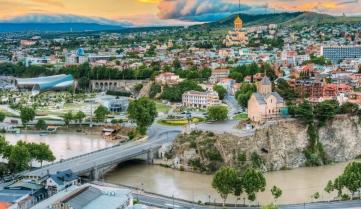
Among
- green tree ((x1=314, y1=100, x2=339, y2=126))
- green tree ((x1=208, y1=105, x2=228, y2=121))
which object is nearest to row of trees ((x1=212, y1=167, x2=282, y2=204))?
green tree ((x1=314, y1=100, x2=339, y2=126))

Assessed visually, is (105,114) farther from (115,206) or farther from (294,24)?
(294,24)

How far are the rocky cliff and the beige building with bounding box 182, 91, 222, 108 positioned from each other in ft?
43.6

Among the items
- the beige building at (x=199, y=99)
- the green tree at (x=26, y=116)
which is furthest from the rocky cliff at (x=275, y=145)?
the beige building at (x=199, y=99)

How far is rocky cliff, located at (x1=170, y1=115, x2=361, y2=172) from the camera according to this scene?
25.9 meters

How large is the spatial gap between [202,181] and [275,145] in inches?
171

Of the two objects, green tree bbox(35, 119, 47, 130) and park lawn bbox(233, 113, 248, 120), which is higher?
park lawn bbox(233, 113, 248, 120)

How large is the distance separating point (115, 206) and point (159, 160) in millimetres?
9917

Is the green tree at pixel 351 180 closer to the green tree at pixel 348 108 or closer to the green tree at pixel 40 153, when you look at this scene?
the green tree at pixel 348 108

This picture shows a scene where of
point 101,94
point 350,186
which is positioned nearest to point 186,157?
point 350,186

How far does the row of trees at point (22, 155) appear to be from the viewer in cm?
2292

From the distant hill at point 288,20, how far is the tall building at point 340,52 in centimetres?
4494

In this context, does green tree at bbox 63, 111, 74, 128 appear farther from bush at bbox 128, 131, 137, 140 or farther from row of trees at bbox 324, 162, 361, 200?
row of trees at bbox 324, 162, 361, 200

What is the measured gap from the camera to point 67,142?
32.6 m

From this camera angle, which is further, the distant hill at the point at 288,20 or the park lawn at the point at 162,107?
the distant hill at the point at 288,20
